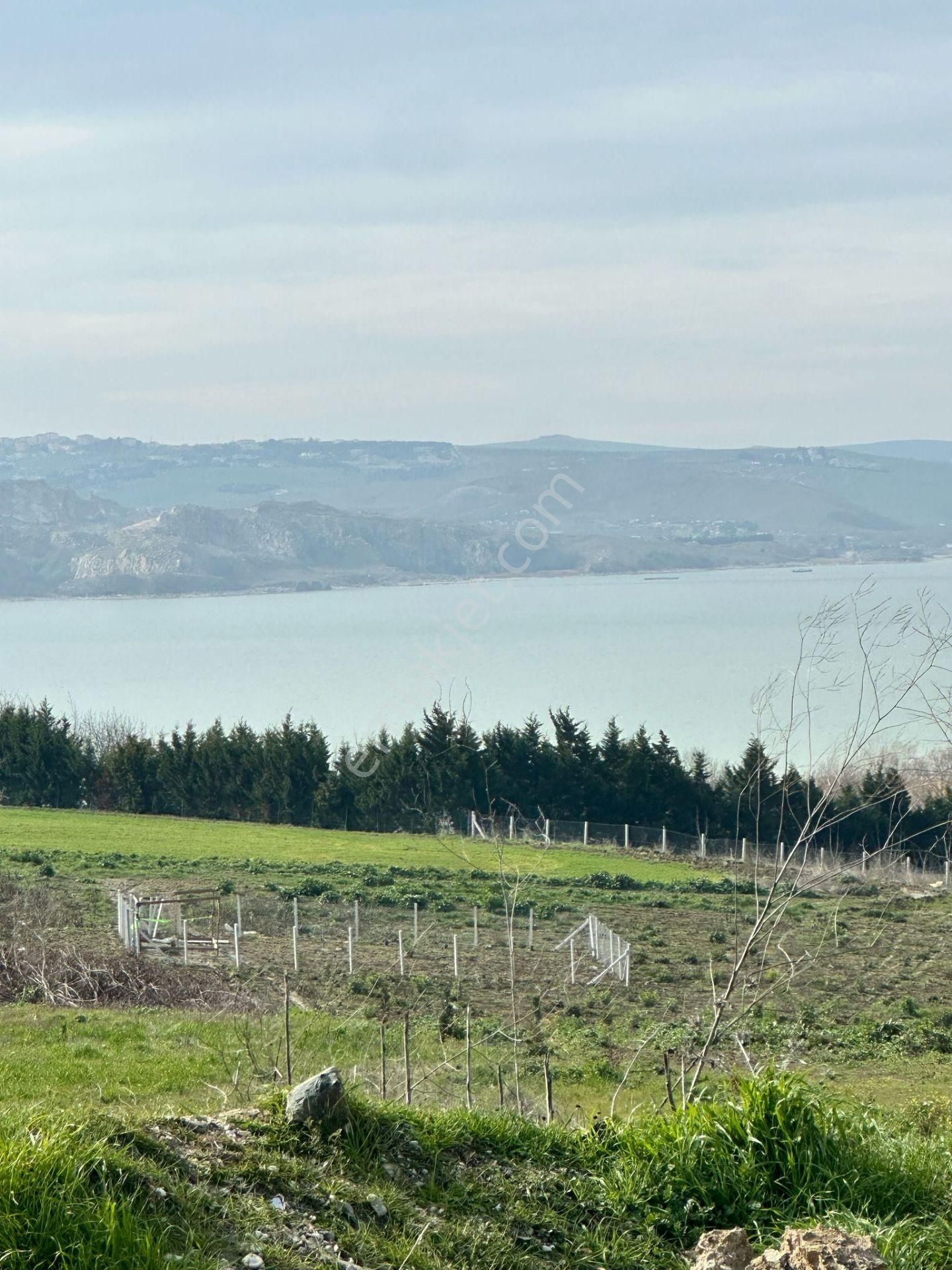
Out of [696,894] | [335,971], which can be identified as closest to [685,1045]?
[335,971]

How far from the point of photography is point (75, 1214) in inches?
161

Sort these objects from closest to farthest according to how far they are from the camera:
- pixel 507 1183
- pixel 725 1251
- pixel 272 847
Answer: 1. pixel 725 1251
2. pixel 507 1183
3. pixel 272 847

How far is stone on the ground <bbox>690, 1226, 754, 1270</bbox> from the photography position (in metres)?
4.46

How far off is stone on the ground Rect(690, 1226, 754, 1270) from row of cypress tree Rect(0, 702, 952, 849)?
46.7m

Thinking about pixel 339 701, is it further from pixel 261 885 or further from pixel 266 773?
pixel 261 885

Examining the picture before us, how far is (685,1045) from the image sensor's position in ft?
48.5

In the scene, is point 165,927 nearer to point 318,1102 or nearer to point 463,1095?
point 463,1095

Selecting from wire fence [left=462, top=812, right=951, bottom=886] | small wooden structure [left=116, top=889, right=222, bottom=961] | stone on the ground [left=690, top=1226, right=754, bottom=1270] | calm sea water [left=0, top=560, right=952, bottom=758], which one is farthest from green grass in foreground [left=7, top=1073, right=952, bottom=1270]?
calm sea water [left=0, top=560, right=952, bottom=758]

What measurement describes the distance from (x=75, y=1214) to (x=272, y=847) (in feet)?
121

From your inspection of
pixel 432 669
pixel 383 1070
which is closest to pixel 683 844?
pixel 383 1070

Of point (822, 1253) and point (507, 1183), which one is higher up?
point (822, 1253)

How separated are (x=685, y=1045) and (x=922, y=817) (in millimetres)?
37252

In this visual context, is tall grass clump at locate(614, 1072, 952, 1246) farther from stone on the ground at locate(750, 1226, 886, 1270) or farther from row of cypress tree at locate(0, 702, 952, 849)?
row of cypress tree at locate(0, 702, 952, 849)

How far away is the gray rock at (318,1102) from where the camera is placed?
5324 millimetres
